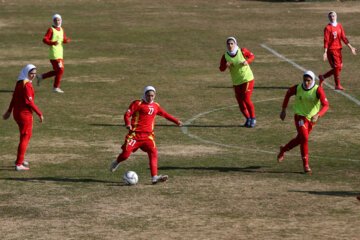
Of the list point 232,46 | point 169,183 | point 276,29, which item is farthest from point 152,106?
point 276,29

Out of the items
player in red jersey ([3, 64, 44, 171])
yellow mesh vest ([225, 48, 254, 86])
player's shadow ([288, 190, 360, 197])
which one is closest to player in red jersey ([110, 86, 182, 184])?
player in red jersey ([3, 64, 44, 171])

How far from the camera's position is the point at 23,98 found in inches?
668

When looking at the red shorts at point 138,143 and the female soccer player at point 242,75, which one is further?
the female soccer player at point 242,75

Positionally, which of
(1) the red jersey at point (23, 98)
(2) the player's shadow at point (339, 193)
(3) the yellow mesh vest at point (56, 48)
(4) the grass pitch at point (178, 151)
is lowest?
(4) the grass pitch at point (178, 151)

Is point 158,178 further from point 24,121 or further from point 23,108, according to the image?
point 23,108

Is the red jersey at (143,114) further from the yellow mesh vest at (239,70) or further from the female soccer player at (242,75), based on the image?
the yellow mesh vest at (239,70)

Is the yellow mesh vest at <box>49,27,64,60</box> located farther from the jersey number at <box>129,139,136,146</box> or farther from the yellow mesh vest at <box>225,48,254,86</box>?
the jersey number at <box>129,139,136,146</box>

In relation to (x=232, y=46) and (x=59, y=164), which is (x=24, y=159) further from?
(x=232, y=46)

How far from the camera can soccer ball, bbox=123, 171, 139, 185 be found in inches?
607

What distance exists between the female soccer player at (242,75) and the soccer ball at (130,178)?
6.82 meters

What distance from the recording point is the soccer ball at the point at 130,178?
607 inches

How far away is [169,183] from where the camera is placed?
51.5ft

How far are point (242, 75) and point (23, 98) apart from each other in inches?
284

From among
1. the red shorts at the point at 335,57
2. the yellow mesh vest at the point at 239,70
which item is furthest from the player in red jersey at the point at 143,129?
the red shorts at the point at 335,57
